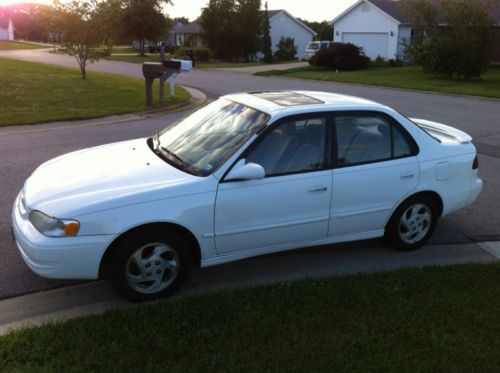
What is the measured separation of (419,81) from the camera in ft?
85.4

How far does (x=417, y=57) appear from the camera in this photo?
28625 mm

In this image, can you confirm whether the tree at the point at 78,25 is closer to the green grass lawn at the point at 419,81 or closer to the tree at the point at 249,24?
the green grass lawn at the point at 419,81

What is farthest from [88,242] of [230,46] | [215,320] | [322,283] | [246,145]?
[230,46]

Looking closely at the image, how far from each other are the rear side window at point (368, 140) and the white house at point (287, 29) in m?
52.1

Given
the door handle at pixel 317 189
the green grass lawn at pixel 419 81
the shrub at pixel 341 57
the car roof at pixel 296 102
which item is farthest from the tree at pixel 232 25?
the door handle at pixel 317 189

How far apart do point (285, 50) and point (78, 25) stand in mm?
32902

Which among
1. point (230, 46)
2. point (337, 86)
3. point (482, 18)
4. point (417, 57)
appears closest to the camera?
point (337, 86)

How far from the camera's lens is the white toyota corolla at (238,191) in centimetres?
367

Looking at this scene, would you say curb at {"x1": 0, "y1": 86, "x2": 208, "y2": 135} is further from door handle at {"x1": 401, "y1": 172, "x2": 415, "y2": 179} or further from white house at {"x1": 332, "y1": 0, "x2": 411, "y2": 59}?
white house at {"x1": 332, "y1": 0, "x2": 411, "y2": 59}

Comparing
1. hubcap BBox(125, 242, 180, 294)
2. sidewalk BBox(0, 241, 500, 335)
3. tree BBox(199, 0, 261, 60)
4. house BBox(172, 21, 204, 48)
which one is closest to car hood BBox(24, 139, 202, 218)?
hubcap BBox(125, 242, 180, 294)

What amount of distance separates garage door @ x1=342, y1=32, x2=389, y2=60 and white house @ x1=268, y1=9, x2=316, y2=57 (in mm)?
14514

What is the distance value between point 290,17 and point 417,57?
31.3m

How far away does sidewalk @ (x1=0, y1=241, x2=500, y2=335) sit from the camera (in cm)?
379

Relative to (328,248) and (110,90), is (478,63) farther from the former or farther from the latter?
(328,248)
